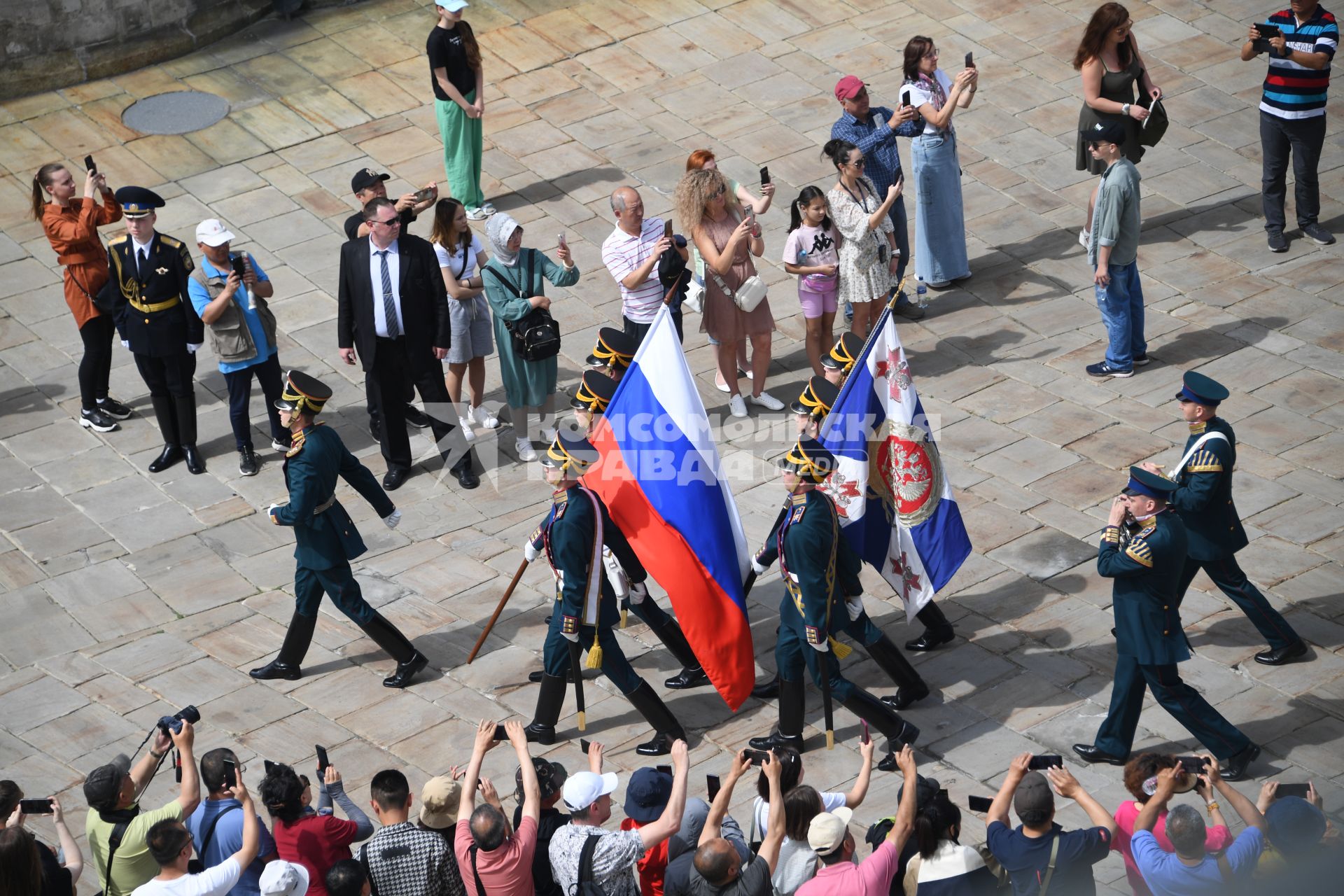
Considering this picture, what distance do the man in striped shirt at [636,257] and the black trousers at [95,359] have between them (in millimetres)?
3558

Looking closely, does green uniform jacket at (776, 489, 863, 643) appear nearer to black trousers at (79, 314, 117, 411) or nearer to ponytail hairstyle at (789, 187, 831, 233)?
ponytail hairstyle at (789, 187, 831, 233)

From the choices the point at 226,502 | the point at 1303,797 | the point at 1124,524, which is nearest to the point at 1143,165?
the point at 1124,524

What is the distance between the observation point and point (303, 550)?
9.09m

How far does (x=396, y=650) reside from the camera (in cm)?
930

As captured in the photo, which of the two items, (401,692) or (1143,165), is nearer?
(401,692)

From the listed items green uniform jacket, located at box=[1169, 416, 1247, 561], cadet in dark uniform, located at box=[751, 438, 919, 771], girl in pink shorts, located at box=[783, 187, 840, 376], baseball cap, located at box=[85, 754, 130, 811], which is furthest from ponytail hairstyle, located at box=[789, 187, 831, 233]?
baseball cap, located at box=[85, 754, 130, 811]

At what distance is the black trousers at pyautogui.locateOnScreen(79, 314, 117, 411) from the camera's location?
11.7m

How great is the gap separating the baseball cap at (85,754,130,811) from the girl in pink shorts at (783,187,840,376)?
631cm

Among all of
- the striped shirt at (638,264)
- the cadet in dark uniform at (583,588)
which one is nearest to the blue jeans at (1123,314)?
the striped shirt at (638,264)

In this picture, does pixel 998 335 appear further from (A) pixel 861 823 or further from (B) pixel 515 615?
(A) pixel 861 823

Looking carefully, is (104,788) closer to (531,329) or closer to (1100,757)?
(1100,757)

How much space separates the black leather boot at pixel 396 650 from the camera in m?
9.22

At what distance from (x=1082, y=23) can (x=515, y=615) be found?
32.0 feet

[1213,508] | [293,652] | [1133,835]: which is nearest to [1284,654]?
[1213,508]
